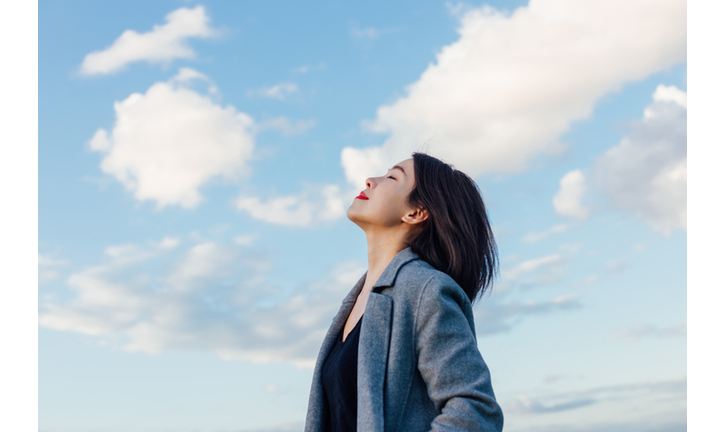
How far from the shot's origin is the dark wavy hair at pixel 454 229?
4.32 m

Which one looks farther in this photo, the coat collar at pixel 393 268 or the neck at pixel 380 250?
the neck at pixel 380 250

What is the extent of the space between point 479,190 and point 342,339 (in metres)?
Answer: 1.46

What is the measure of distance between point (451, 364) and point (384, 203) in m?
1.31

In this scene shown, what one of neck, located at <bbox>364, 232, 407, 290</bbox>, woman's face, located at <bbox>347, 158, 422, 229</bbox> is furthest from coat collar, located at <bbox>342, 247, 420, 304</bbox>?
woman's face, located at <bbox>347, 158, 422, 229</bbox>

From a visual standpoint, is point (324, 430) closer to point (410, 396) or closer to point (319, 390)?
point (319, 390)

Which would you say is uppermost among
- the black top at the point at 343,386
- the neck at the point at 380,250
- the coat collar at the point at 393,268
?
the neck at the point at 380,250

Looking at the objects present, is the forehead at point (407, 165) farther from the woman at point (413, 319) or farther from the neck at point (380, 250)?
the neck at point (380, 250)

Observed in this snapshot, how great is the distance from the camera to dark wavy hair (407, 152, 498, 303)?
4324mm

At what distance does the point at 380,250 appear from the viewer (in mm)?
4590

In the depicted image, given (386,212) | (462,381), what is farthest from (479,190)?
(462,381)

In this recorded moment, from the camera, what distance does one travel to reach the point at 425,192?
4465 millimetres

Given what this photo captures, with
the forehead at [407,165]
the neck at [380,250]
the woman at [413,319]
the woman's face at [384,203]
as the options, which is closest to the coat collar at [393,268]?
the woman at [413,319]

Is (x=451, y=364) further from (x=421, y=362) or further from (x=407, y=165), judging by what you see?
(x=407, y=165)

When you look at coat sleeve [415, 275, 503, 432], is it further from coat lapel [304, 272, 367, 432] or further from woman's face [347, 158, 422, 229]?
coat lapel [304, 272, 367, 432]
